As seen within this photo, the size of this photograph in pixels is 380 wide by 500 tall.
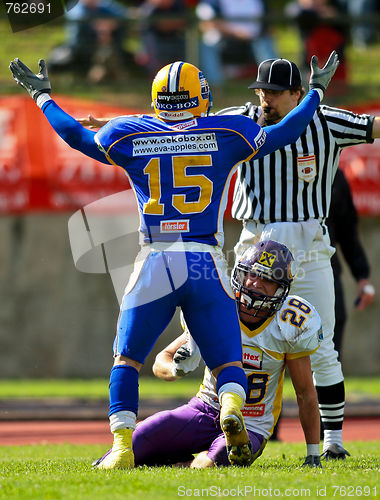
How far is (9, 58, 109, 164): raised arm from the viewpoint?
4.98m

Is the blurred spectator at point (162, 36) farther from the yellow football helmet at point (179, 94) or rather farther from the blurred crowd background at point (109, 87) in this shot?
the yellow football helmet at point (179, 94)

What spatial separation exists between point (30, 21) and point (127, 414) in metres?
10.3

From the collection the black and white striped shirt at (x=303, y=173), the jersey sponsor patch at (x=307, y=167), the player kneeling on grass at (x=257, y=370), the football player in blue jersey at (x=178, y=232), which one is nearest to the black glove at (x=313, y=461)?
the player kneeling on grass at (x=257, y=370)

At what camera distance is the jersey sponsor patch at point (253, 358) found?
5145mm

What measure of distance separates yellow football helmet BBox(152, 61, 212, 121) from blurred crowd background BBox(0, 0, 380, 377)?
8088mm

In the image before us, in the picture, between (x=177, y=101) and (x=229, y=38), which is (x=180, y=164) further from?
(x=229, y=38)

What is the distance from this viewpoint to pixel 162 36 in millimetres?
14008

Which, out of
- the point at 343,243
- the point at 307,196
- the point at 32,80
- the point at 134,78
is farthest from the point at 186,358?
the point at 134,78

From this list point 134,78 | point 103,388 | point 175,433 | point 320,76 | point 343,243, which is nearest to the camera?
point 175,433

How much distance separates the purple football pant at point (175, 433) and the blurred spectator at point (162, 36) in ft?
30.5

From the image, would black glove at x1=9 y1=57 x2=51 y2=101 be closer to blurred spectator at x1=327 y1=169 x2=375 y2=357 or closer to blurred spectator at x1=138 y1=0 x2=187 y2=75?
blurred spectator at x1=327 y1=169 x2=375 y2=357

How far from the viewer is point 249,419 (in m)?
5.19

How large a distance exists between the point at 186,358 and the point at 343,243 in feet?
9.32

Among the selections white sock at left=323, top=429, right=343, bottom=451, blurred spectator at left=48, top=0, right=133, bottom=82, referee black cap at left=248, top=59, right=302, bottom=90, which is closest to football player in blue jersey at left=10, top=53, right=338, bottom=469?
referee black cap at left=248, top=59, right=302, bottom=90
